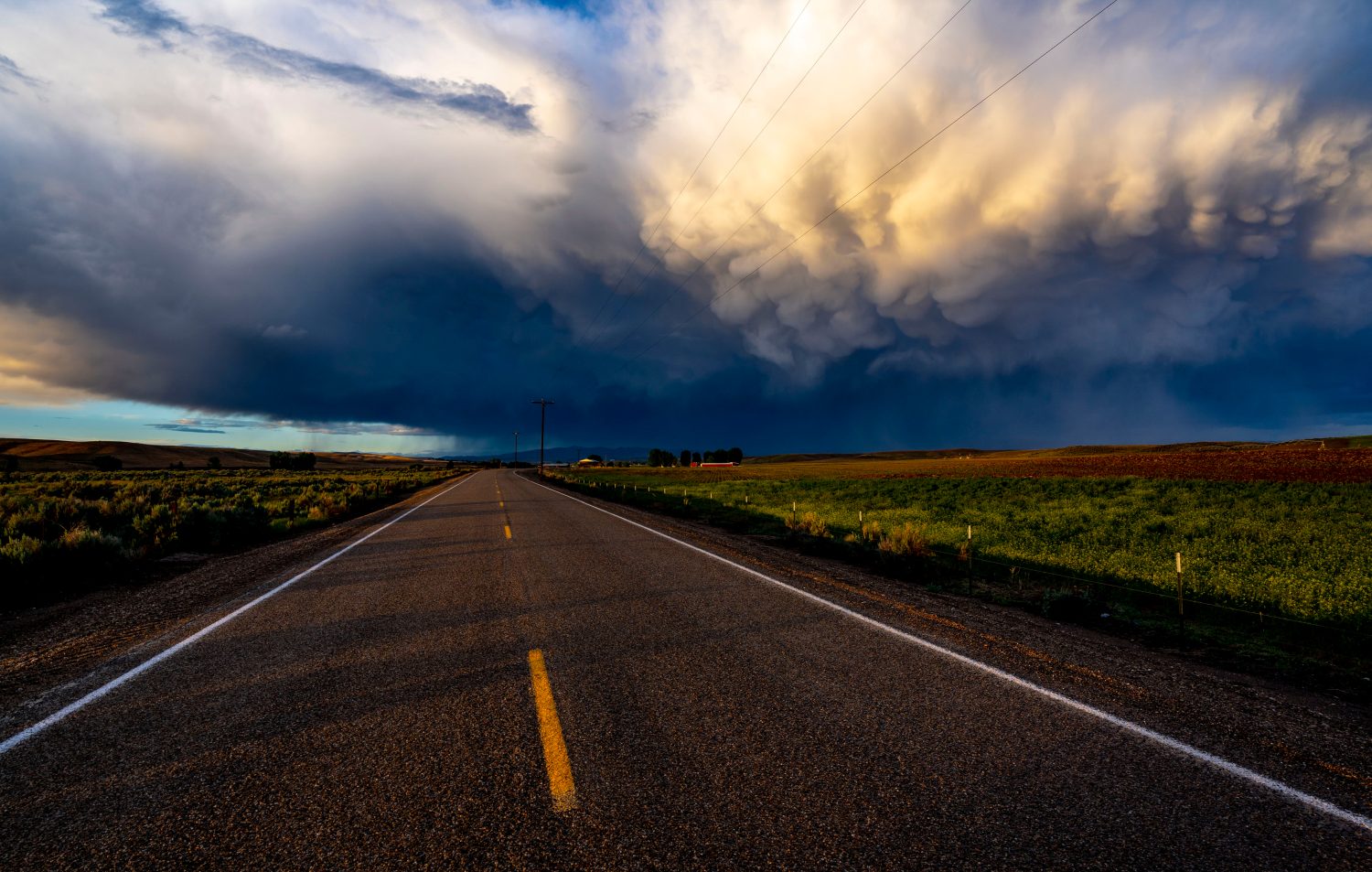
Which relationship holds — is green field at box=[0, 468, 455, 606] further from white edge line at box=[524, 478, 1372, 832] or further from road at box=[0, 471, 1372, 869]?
white edge line at box=[524, 478, 1372, 832]

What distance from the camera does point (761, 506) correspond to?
26203 mm

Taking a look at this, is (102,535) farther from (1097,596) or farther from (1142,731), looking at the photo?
(1097,596)

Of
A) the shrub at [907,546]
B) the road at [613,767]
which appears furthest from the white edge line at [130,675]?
the shrub at [907,546]

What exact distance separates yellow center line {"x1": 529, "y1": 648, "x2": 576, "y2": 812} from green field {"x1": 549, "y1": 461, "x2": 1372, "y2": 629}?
9413 mm

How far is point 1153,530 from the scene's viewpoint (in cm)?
1695

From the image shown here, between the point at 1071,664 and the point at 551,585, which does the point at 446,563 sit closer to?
the point at 551,585

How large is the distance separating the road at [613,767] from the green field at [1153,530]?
7.40 metres

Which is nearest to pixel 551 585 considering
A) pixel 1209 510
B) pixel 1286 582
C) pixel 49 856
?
pixel 49 856

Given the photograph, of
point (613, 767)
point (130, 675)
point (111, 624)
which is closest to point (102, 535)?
point (111, 624)

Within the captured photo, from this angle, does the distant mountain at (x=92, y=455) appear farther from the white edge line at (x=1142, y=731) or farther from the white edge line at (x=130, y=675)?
the white edge line at (x=1142, y=731)

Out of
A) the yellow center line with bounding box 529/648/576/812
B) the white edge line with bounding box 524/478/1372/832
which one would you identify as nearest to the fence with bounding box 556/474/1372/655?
the white edge line with bounding box 524/478/1372/832

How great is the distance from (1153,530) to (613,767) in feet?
62.6

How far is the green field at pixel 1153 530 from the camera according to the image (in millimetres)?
10164

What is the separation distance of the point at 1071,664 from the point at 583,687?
180 inches
